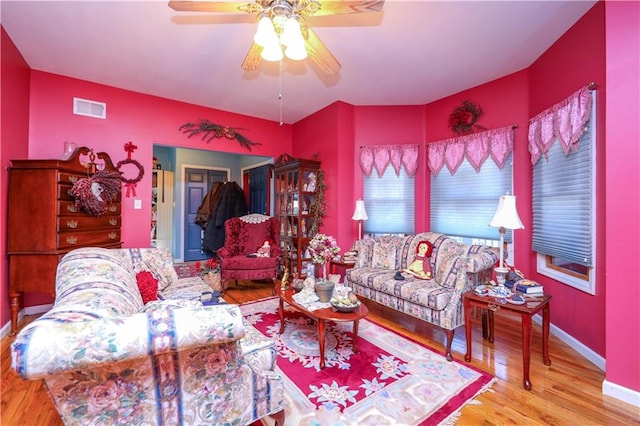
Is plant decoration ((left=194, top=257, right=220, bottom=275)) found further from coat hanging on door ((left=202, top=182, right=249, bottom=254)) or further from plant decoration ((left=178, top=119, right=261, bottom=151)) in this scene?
plant decoration ((left=178, top=119, right=261, bottom=151))

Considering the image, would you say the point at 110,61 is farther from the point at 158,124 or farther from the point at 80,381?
the point at 80,381

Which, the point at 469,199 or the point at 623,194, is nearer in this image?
the point at 623,194

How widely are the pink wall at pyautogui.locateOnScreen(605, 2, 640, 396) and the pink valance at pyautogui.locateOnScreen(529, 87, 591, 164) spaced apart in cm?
54

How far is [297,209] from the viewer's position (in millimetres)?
4199

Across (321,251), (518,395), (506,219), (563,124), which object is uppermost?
(563,124)

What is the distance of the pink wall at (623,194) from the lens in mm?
1680

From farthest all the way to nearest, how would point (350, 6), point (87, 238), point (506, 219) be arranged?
point (87, 238), point (506, 219), point (350, 6)

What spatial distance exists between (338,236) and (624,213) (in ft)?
9.38

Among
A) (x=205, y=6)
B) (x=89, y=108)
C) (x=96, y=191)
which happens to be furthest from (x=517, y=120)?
(x=89, y=108)

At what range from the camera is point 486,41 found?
2.61 meters

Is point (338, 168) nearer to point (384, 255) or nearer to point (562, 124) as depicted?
point (384, 255)

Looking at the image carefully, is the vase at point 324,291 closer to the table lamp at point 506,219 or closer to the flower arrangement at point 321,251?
the flower arrangement at point 321,251

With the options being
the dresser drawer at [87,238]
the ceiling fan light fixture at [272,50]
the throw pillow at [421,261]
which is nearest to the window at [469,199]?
the throw pillow at [421,261]

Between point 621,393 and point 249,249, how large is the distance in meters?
3.96
